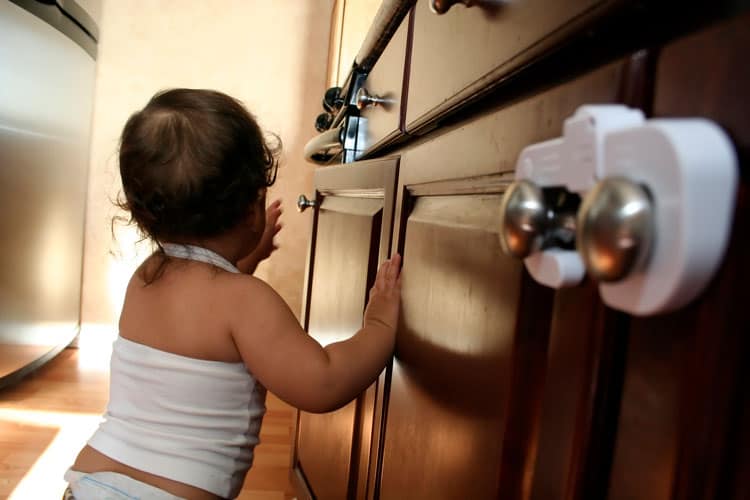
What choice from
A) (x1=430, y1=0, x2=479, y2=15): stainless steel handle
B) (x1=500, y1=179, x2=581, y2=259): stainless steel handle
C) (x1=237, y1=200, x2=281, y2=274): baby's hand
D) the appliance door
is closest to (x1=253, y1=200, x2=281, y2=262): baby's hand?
(x1=237, y1=200, x2=281, y2=274): baby's hand

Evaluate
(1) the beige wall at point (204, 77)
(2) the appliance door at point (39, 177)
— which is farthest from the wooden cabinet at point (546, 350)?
(1) the beige wall at point (204, 77)

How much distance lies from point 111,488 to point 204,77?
2052 mm

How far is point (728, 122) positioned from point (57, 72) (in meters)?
2.18

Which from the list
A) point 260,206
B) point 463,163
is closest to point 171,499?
point 260,206

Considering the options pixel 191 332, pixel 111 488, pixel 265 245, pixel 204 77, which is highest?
pixel 204 77

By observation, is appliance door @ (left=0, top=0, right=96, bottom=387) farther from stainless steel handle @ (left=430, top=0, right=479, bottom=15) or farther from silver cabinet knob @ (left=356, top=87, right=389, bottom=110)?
stainless steel handle @ (left=430, top=0, right=479, bottom=15)

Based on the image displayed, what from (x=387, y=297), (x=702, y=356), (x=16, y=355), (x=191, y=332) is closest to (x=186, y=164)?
(x=191, y=332)

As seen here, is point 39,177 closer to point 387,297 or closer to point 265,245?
point 265,245

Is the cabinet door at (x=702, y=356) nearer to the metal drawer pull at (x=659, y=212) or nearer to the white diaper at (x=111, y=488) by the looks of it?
the metal drawer pull at (x=659, y=212)

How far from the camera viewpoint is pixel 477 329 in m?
0.41

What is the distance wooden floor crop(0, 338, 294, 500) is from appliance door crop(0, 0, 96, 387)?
0.28 feet

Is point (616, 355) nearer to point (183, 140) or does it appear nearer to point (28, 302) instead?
point (183, 140)

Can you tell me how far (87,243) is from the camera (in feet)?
8.02

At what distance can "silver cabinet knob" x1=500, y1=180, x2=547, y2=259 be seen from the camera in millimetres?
242
